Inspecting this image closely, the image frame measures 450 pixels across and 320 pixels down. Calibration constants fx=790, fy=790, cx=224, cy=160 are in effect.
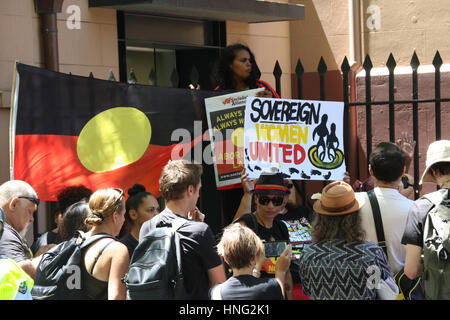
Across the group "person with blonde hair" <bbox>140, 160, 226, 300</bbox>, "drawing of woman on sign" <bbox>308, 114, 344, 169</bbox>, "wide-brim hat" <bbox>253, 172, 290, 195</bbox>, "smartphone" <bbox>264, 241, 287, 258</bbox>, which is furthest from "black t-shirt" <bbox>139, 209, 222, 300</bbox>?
"drawing of woman on sign" <bbox>308, 114, 344, 169</bbox>

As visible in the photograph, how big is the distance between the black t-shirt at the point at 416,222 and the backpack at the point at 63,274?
1772 mm

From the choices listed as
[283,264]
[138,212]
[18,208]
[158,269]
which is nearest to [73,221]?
[18,208]

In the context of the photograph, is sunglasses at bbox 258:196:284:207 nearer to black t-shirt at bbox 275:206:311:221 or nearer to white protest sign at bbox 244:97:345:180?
black t-shirt at bbox 275:206:311:221

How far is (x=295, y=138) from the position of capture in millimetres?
6680

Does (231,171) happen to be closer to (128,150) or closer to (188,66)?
(128,150)

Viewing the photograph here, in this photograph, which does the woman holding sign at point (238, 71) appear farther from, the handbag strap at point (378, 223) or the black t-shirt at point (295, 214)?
the handbag strap at point (378, 223)

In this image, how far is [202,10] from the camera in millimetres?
9711

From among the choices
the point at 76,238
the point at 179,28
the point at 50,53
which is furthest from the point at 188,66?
the point at 76,238

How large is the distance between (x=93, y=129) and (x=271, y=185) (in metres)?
1.64

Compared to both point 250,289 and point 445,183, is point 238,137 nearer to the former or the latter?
point 445,183

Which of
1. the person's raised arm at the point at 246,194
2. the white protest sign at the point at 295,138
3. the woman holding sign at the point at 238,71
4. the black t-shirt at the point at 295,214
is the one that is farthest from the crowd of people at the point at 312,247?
the woman holding sign at the point at 238,71

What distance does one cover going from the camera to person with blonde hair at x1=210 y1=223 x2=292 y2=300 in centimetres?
427

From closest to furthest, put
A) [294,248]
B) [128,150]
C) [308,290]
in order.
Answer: [308,290] → [294,248] → [128,150]

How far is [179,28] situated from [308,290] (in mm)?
6458
